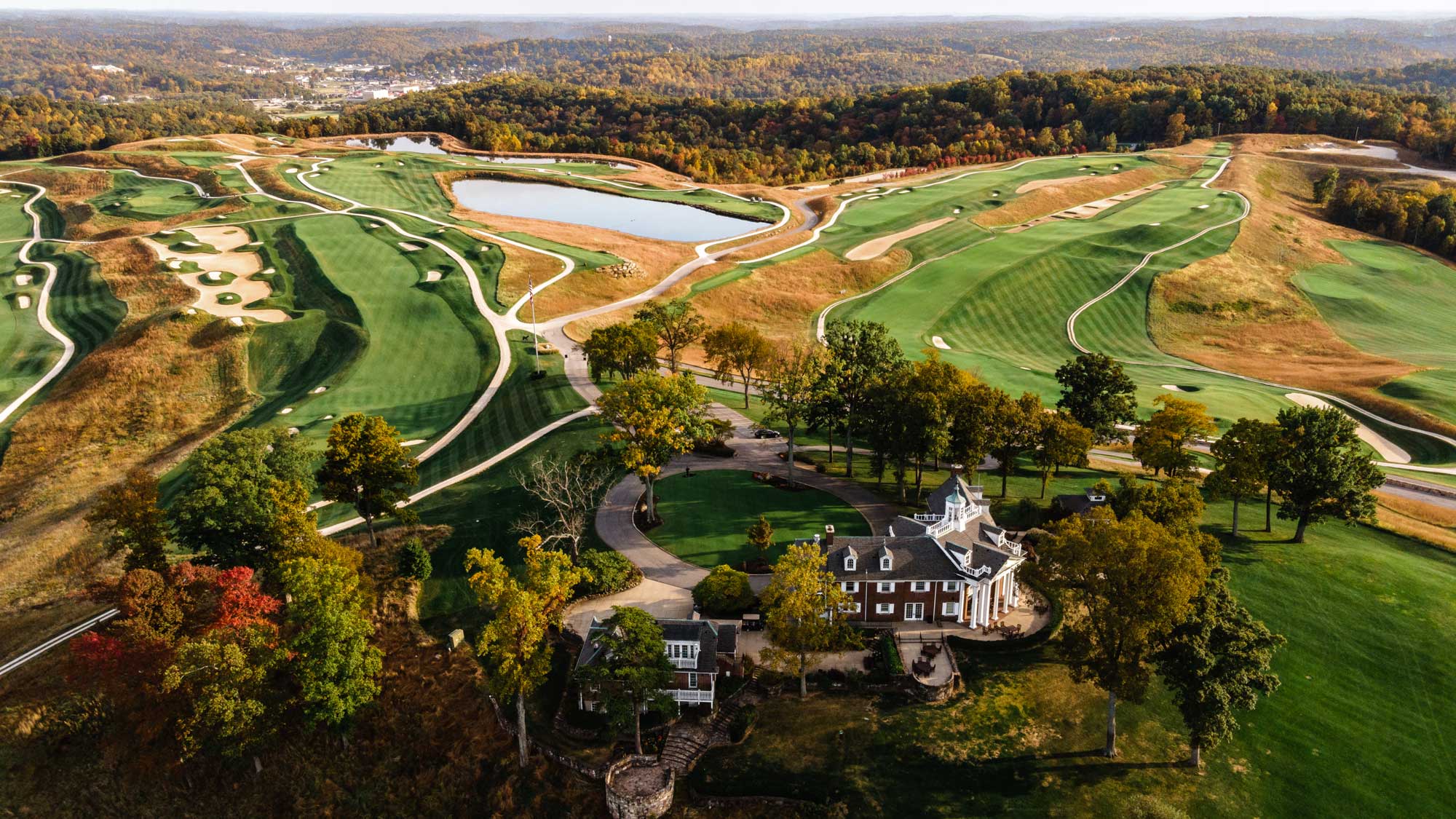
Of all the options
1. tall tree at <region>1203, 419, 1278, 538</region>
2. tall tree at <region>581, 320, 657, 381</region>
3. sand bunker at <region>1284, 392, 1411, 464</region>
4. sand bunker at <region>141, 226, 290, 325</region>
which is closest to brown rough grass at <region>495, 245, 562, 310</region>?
sand bunker at <region>141, 226, 290, 325</region>

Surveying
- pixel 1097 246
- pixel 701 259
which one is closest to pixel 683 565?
pixel 701 259

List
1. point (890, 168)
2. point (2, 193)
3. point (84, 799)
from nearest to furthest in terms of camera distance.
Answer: point (84, 799)
point (2, 193)
point (890, 168)

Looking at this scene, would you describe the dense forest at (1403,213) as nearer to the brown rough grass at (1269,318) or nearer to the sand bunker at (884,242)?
the brown rough grass at (1269,318)

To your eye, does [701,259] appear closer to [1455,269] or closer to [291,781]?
[291,781]

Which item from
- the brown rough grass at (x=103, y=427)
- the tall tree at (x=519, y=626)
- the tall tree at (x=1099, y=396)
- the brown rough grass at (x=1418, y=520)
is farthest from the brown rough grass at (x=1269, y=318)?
the brown rough grass at (x=103, y=427)

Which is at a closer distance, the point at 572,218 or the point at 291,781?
the point at 291,781

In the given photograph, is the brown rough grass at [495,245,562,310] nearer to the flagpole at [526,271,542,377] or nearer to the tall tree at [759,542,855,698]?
the flagpole at [526,271,542,377]
